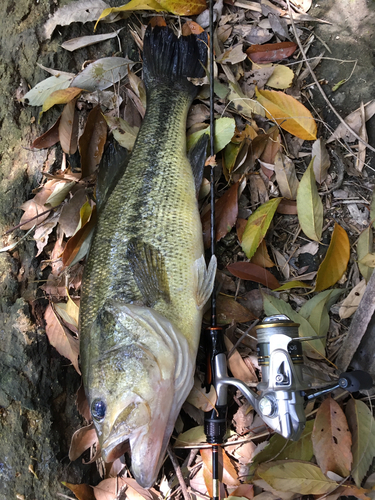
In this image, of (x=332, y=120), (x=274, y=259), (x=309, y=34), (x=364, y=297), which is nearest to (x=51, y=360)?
(x=274, y=259)

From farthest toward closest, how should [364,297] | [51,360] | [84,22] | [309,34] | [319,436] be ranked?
[84,22], [309,34], [51,360], [364,297], [319,436]

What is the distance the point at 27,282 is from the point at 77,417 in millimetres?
937

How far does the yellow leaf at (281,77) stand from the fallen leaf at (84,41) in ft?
3.96

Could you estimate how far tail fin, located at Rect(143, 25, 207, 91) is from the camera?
2553 millimetres

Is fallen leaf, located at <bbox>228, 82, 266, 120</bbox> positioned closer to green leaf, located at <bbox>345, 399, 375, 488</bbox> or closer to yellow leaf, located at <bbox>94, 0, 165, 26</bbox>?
yellow leaf, located at <bbox>94, 0, 165, 26</bbox>

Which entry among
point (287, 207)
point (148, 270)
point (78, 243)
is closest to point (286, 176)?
point (287, 207)

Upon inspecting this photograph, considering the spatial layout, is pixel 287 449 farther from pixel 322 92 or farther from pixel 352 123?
pixel 322 92

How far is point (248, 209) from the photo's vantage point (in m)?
2.48

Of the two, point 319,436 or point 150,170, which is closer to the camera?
point 319,436

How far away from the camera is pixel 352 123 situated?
2.39m

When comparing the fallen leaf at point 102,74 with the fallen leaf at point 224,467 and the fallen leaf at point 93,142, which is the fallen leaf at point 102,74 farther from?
the fallen leaf at point 224,467

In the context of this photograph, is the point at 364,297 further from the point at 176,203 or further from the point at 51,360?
the point at 51,360

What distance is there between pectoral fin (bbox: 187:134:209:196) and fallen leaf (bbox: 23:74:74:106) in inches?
42.2

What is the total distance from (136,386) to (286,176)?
154 centimetres
